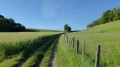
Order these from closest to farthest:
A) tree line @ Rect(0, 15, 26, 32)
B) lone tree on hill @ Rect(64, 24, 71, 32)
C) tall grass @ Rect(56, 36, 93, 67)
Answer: tall grass @ Rect(56, 36, 93, 67), tree line @ Rect(0, 15, 26, 32), lone tree on hill @ Rect(64, 24, 71, 32)

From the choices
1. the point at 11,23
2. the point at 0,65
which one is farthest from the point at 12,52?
the point at 11,23

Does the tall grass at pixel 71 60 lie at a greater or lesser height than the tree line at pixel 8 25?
lesser

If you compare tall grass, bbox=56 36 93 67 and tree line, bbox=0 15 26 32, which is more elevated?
tree line, bbox=0 15 26 32

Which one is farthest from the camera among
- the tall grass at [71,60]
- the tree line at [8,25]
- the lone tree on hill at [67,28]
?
the lone tree on hill at [67,28]

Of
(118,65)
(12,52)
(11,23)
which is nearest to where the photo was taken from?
(118,65)

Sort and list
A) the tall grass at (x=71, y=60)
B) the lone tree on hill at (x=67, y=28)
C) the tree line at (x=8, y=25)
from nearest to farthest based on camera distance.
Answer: the tall grass at (x=71, y=60) → the tree line at (x=8, y=25) → the lone tree on hill at (x=67, y=28)

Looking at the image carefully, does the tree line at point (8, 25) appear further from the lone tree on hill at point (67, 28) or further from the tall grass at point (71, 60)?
the tall grass at point (71, 60)

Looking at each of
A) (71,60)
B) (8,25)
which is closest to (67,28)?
(8,25)

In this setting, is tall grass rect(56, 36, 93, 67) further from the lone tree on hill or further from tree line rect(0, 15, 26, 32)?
the lone tree on hill

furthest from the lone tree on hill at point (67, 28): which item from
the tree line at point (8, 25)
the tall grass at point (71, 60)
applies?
the tall grass at point (71, 60)

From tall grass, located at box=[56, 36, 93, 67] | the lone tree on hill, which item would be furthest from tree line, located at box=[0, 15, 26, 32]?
tall grass, located at box=[56, 36, 93, 67]

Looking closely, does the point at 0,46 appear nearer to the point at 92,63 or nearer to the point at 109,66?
the point at 92,63

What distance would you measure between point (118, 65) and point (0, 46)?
51.3 ft

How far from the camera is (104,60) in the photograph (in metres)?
14.5
